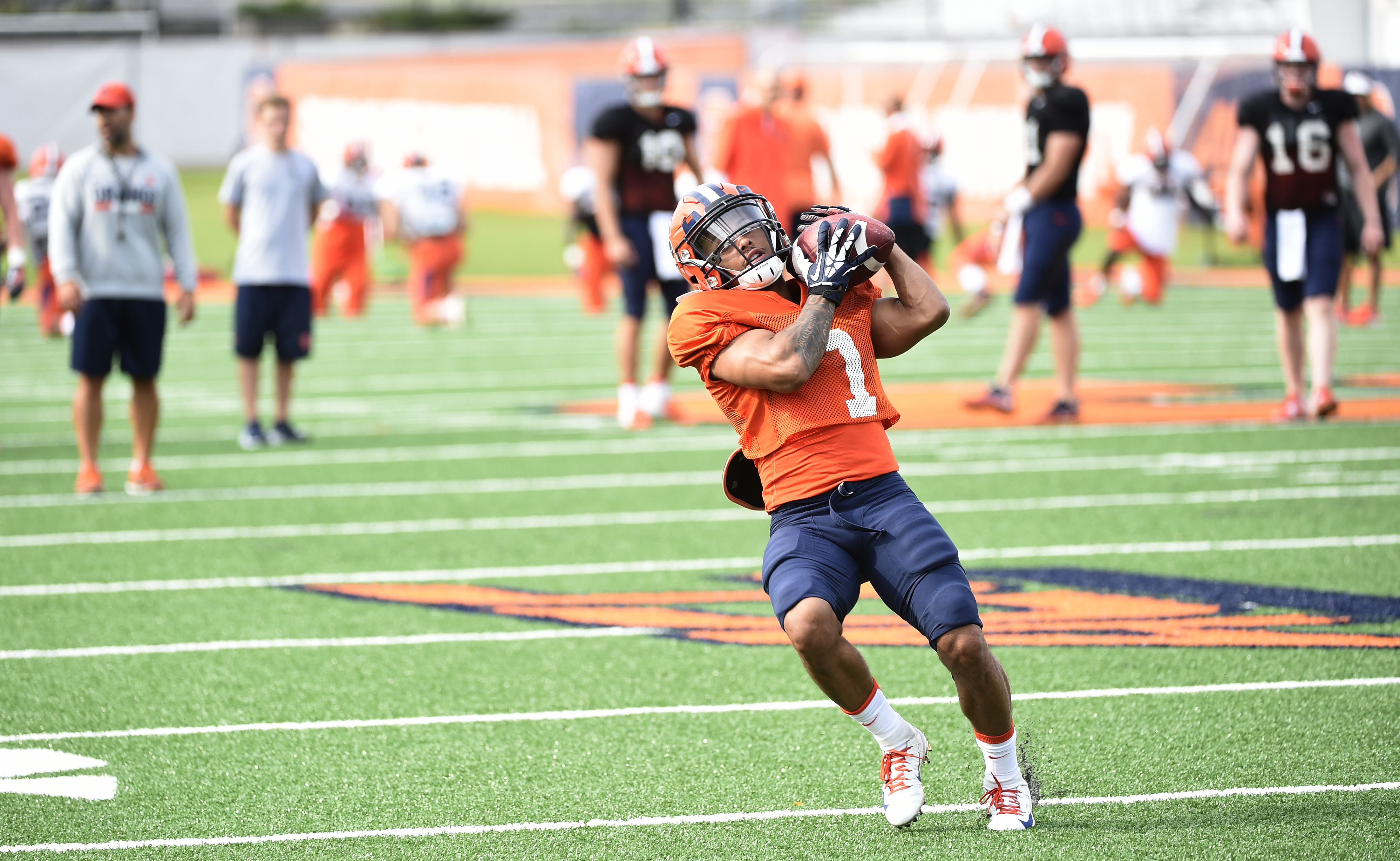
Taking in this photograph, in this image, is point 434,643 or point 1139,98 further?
point 1139,98

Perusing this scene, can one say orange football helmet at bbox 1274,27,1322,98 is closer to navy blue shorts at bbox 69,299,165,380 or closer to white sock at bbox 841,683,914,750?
navy blue shorts at bbox 69,299,165,380

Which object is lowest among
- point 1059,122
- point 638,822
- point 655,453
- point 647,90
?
point 655,453

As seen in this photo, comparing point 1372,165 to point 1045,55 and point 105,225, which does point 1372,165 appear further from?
point 105,225

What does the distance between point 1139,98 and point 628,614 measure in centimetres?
2470

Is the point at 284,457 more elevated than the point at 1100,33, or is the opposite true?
the point at 1100,33

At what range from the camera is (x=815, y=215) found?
13.5 feet

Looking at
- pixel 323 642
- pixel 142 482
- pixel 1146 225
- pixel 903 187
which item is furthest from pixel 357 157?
pixel 323 642

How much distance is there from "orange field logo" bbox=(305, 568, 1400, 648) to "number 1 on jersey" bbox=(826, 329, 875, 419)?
1.82 meters

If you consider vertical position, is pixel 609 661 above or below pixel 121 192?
below

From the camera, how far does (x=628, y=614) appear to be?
20.5 ft

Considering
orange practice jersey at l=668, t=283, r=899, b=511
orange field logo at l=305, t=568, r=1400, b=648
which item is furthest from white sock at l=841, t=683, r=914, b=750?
orange field logo at l=305, t=568, r=1400, b=648

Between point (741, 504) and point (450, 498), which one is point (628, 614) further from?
point (450, 498)

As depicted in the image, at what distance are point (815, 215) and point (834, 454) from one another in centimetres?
60

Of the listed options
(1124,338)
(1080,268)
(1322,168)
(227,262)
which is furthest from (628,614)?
(227,262)
